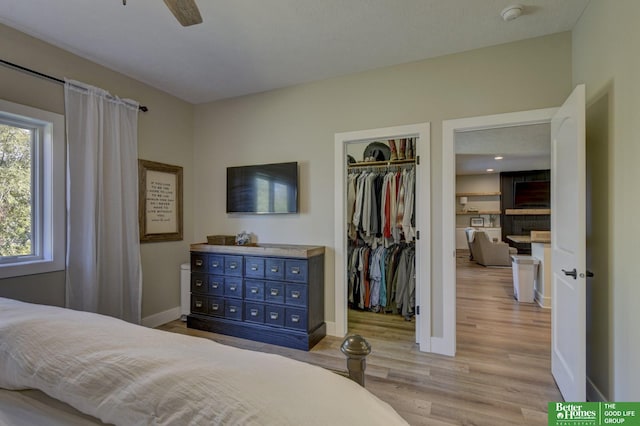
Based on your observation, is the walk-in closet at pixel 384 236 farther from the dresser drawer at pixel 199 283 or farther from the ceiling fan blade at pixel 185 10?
the ceiling fan blade at pixel 185 10

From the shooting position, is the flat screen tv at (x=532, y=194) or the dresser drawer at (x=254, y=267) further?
the flat screen tv at (x=532, y=194)

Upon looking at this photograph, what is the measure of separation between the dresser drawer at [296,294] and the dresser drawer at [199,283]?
3.12ft

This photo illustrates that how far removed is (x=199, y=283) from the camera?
3244 mm

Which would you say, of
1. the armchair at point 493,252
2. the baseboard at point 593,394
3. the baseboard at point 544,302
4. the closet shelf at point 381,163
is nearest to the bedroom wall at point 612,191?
the baseboard at point 593,394

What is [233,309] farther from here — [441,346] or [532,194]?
[532,194]

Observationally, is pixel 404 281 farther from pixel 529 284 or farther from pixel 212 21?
pixel 212 21

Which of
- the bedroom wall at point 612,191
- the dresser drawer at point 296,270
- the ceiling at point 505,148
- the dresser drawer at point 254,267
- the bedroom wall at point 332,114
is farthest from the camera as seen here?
the ceiling at point 505,148

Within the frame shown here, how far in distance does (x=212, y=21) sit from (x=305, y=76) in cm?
108

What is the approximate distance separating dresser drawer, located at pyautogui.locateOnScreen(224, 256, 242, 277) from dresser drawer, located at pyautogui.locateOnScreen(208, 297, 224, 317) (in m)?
0.31

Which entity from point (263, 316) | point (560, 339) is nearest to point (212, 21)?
point (263, 316)

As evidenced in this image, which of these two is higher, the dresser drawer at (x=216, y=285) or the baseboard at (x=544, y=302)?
the dresser drawer at (x=216, y=285)

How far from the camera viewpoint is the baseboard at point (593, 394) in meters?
1.83

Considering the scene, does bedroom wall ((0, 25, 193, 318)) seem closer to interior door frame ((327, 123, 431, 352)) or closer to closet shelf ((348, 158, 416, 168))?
interior door frame ((327, 123, 431, 352))

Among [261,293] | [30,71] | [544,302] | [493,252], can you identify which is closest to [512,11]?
[261,293]
